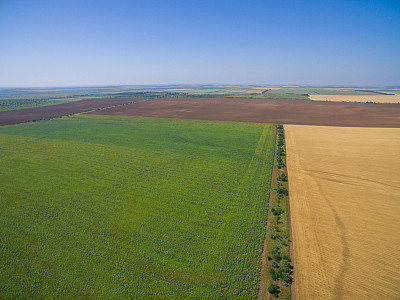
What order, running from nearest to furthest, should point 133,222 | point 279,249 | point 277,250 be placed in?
point 277,250 < point 279,249 < point 133,222

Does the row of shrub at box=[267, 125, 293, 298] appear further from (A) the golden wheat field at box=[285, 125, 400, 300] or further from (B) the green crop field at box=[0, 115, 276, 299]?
(B) the green crop field at box=[0, 115, 276, 299]

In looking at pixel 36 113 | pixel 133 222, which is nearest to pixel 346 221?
pixel 133 222

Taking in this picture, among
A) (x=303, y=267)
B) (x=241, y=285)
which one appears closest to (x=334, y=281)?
(x=303, y=267)

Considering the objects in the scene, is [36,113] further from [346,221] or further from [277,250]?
[346,221]

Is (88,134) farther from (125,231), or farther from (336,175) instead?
(336,175)

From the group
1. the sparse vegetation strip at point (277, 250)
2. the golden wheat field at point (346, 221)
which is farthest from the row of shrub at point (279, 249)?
the golden wheat field at point (346, 221)

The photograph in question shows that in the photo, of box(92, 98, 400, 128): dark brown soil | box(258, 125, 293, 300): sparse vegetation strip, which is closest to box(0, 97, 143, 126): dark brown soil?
box(92, 98, 400, 128): dark brown soil
